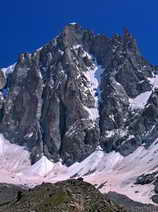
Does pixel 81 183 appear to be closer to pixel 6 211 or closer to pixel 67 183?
pixel 67 183

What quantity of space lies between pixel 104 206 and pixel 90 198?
18.5 feet

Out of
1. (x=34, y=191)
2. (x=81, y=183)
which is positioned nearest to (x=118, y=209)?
(x=81, y=183)

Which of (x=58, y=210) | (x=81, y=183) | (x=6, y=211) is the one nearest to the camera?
(x=58, y=210)

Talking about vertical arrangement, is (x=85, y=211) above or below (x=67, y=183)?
below

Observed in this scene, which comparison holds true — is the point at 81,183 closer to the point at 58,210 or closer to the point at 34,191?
the point at 34,191

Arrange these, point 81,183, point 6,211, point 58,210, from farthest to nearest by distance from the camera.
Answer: point 81,183 → point 6,211 → point 58,210

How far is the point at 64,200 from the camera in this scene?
458ft

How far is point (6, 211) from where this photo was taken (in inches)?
5635

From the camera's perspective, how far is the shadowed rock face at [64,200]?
451 ft

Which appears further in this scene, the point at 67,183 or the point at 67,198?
the point at 67,183

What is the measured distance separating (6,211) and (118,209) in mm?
29000

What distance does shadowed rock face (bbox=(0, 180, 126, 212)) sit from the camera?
138 meters

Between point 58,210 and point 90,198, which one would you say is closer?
point 58,210

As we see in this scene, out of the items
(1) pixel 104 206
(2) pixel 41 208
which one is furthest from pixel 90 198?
(2) pixel 41 208
